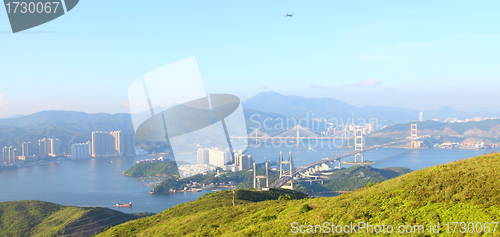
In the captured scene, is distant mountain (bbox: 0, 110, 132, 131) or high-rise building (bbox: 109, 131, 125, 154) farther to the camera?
distant mountain (bbox: 0, 110, 132, 131)

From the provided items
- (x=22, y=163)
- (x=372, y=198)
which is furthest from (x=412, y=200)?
(x=22, y=163)

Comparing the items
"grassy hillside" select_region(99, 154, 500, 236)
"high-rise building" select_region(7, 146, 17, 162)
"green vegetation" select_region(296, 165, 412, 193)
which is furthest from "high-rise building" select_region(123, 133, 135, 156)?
"grassy hillside" select_region(99, 154, 500, 236)

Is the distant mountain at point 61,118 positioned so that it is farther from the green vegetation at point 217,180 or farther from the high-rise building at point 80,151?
the green vegetation at point 217,180

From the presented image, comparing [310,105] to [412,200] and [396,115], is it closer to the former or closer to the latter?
[396,115]

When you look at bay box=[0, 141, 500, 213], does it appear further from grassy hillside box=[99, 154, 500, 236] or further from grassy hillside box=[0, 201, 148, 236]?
grassy hillside box=[99, 154, 500, 236]

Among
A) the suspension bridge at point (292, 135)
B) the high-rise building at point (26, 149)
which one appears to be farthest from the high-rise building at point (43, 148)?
the suspension bridge at point (292, 135)
